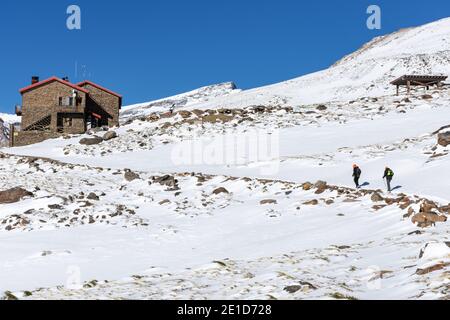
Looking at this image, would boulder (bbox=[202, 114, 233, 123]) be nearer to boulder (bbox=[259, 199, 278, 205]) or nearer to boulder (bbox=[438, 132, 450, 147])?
boulder (bbox=[438, 132, 450, 147])

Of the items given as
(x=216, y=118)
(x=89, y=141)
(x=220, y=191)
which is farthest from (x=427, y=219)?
(x=216, y=118)

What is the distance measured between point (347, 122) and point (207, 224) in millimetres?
28280

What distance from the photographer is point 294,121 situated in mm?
46656

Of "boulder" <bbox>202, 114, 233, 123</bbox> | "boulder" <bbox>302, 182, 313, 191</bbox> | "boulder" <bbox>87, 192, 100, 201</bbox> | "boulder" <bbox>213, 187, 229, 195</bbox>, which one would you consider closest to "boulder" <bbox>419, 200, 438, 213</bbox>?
"boulder" <bbox>302, 182, 313, 191</bbox>

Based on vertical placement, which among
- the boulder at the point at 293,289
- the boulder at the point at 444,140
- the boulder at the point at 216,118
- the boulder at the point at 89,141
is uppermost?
the boulder at the point at 216,118

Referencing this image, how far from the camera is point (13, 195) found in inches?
942

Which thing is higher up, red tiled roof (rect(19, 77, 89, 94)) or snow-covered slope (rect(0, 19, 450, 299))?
red tiled roof (rect(19, 77, 89, 94))

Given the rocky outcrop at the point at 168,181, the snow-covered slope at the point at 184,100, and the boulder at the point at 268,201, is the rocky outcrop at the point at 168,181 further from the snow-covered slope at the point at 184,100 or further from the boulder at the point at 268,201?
the snow-covered slope at the point at 184,100

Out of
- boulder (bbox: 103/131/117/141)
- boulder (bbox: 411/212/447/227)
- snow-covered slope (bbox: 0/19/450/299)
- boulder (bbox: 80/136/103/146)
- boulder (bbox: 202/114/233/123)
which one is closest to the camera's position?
snow-covered slope (bbox: 0/19/450/299)

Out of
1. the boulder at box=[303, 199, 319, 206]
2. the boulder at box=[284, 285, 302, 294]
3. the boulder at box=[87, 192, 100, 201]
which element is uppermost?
the boulder at box=[87, 192, 100, 201]

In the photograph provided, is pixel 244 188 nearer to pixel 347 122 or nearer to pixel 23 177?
pixel 23 177

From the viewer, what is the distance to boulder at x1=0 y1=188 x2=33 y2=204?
77.8 ft

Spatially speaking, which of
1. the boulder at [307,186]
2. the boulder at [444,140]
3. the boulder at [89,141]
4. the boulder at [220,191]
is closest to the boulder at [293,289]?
the boulder at [307,186]

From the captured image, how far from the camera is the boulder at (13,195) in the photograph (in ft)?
77.8
